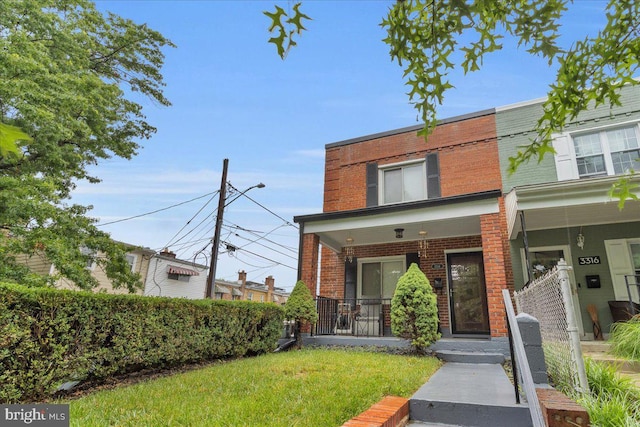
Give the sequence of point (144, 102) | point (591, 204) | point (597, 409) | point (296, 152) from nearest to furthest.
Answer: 1. point (597, 409)
2. point (591, 204)
3. point (144, 102)
4. point (296, 152)

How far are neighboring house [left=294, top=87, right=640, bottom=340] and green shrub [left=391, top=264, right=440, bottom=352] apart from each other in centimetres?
115

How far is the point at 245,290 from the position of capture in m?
33.5

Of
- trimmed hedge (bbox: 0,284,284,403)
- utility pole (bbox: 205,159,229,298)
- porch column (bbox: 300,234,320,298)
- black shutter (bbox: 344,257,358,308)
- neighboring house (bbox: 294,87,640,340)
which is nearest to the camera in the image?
trimmed hedge (bbox: 0,284,284,403)

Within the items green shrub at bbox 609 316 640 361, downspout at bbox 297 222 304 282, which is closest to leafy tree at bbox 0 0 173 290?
downspout at bbox 297 222 304 282

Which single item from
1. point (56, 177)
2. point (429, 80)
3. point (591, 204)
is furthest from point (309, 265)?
point (429, 80)

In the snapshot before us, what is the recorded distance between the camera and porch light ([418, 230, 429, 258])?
905cm

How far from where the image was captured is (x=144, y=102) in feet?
37.6

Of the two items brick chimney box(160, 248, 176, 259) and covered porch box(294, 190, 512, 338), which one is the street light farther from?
brick chimney box(160, 248, 176, 259)

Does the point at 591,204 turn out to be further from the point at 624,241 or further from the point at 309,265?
the point at 309,265

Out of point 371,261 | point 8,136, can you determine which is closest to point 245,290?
point 371,261

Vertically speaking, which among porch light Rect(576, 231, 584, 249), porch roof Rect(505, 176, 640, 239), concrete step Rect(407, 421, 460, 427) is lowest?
concrete step Rect(407, 421, 460, 427)

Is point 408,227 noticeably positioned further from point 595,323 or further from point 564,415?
point 564,415

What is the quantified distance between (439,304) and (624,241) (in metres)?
4.16

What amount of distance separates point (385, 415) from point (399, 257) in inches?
303
